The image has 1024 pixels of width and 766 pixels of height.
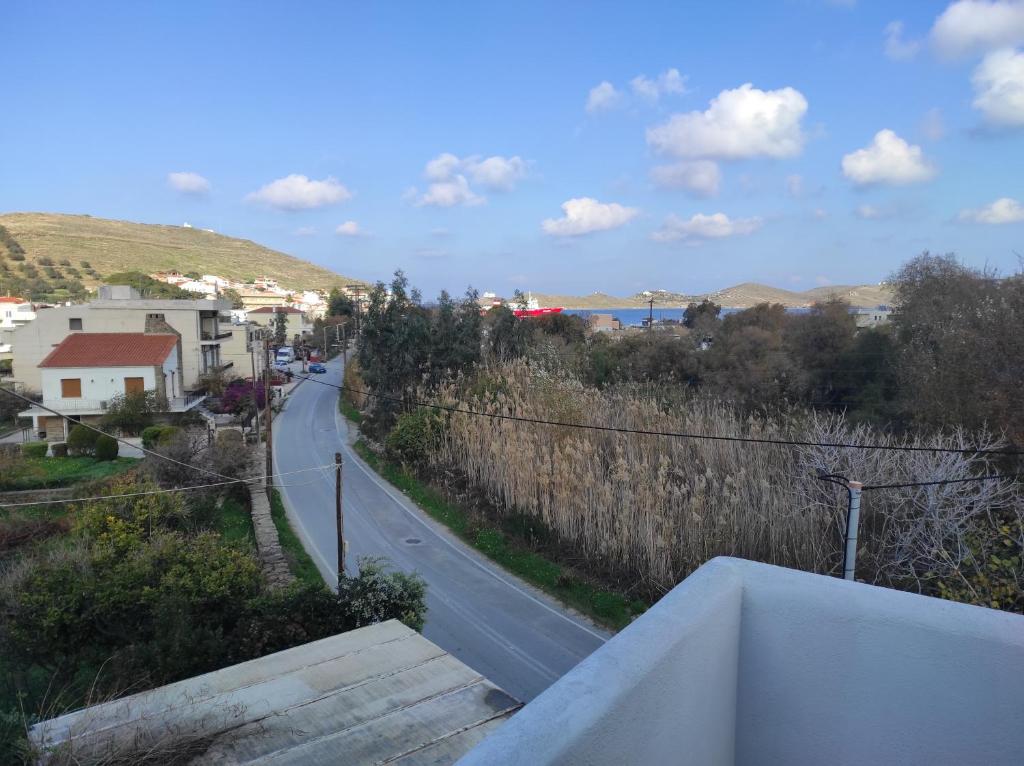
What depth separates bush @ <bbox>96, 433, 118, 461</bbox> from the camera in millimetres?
22812

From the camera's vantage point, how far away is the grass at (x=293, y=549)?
13.2m

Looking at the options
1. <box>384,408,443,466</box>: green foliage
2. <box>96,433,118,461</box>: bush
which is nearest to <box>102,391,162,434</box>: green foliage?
<box>96,433,118,461</box>: bush

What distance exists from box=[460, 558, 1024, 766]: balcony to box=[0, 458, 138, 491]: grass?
20.1 metres

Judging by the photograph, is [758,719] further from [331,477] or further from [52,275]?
[52,275]

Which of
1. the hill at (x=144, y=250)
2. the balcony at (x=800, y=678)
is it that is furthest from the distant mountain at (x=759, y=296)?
the hill at (x=144, y=250)

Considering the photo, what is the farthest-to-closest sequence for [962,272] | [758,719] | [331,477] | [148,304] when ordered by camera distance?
[148,304], [331,477], [962,272], [758,719]

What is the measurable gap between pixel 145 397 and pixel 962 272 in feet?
95.9

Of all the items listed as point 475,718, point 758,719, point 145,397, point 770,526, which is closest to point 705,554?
point 770,526

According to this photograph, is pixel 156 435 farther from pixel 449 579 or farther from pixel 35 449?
pixel 449 579

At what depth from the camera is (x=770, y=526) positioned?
1061 centimetres

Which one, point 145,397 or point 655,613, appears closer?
point 655,613

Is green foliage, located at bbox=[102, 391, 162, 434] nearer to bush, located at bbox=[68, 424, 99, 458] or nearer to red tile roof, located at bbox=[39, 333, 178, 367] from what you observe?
red tile roof, located at bbox=[39, 333, 178, 367]

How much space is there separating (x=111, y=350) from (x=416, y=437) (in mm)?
15933

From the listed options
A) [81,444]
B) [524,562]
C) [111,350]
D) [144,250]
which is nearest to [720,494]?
[524,562]
